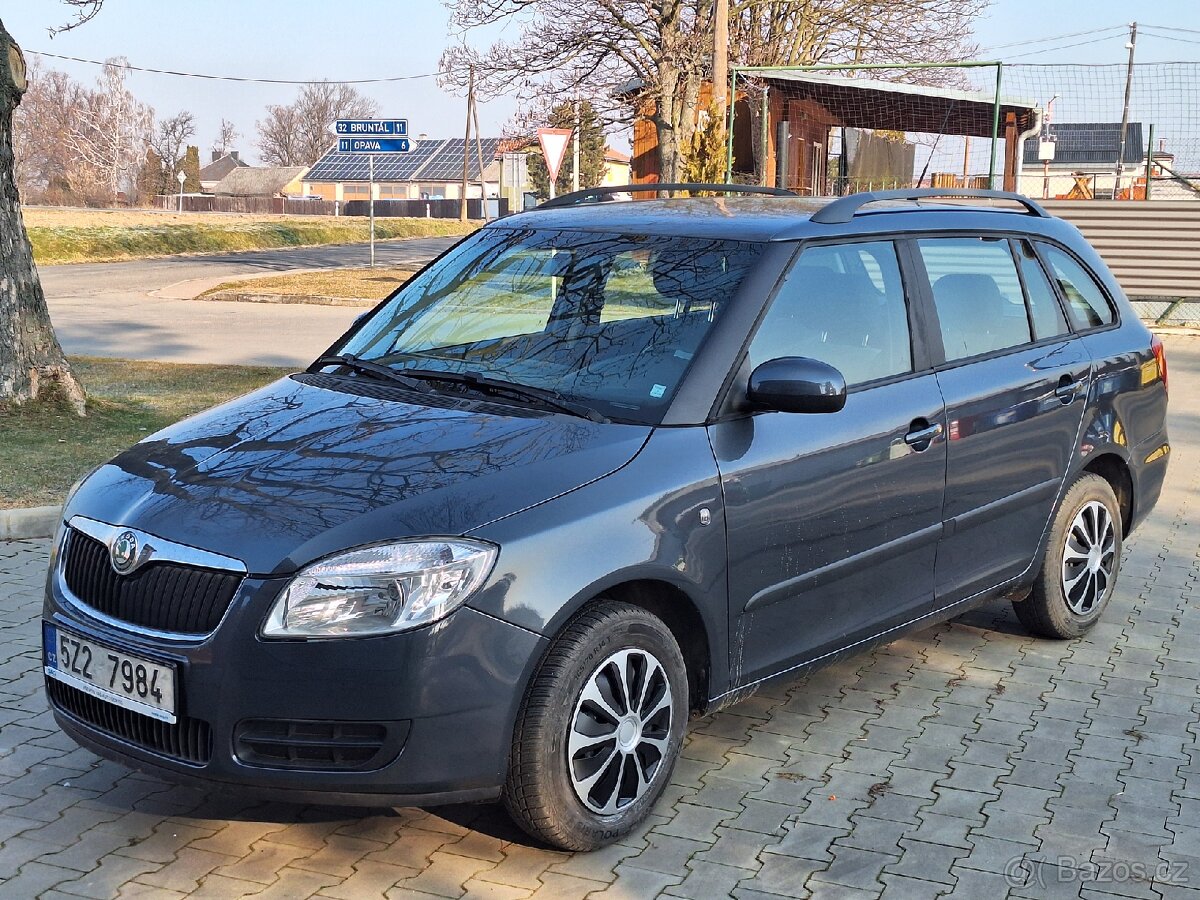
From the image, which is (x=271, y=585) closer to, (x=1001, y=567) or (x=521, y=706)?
(x=521, y=706)

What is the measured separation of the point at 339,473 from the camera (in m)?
3.65

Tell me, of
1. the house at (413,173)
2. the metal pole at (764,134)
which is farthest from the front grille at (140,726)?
the house at (413,173)

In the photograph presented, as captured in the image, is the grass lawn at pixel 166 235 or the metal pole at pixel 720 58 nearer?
the metal pole at pixel 720 58

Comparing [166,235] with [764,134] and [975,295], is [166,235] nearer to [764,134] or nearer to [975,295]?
[764,134]

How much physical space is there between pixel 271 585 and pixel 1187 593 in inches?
193

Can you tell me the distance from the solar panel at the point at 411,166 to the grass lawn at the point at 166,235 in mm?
54941

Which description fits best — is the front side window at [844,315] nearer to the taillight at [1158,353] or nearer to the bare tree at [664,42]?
the taillight at [1158,353]

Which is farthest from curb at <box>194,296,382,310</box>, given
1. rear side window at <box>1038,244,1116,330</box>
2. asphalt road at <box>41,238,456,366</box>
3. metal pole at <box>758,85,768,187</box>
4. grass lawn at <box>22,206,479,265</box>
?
rear side window at <box>1038,244,1116,330</box>

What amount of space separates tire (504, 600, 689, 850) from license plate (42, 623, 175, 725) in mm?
888

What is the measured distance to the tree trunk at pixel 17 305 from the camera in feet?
30.5

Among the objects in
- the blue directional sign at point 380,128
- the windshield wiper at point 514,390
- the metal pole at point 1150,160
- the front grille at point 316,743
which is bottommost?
the front grille at point 316,743

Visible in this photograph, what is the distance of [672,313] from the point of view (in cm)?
434

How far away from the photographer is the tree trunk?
366 inches

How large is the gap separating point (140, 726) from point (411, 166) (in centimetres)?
11739
